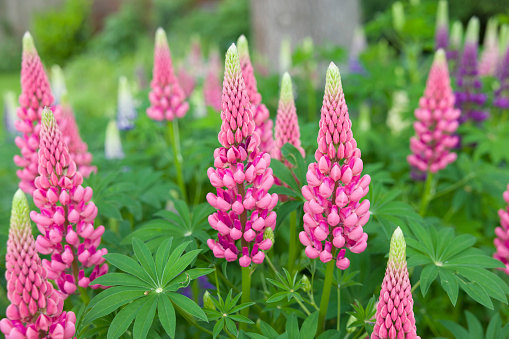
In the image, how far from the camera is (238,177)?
1.63m

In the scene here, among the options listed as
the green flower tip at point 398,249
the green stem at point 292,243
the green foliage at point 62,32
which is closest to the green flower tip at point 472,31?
the green stem at point 292,243

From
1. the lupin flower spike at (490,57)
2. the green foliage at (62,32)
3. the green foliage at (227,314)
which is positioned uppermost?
the green foliage at (62,32)

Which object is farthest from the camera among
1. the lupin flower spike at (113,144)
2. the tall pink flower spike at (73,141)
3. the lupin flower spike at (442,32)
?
the lupin flower spike at (442,32)

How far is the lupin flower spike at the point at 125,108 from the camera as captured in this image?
A: 4078 mm

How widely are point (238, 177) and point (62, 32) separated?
2381 cm

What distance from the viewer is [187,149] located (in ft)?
12.4

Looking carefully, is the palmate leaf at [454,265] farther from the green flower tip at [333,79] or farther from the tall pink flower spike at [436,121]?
the tall pink flower spike at [436,121]

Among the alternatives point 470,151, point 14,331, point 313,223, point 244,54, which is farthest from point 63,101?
point 470,151

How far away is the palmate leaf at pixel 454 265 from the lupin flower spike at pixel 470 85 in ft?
6.73

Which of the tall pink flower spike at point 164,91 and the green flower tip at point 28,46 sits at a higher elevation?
the green flower tip at point 28,46

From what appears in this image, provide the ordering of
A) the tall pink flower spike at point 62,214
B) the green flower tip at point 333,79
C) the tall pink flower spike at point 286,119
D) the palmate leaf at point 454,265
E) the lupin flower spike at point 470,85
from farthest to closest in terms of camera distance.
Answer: the lupin flower spike at point 470,85, the tall pink flower spike at point 286,119, the palmate leaf at point 454,265, the tall pink flower spike at point 62,214, the green flower tip at point 333,79

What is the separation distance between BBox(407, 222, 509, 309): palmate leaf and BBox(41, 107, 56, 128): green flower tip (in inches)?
60.2

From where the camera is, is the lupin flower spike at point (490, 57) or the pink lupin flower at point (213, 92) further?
the pink lupin flower at point (213, 92)

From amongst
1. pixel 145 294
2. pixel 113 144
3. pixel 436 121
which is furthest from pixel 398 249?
pixel 113 144
